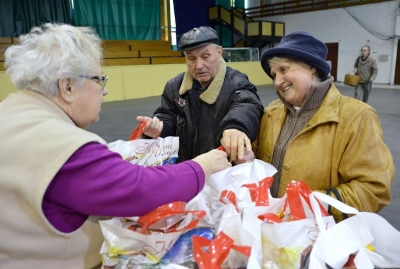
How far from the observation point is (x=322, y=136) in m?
1.14

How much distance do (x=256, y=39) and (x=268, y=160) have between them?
43.9 ft

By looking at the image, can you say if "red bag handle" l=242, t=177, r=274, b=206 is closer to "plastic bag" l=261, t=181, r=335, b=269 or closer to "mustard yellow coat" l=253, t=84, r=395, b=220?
"plastic bag" l=261, t=181, r=335, b=269

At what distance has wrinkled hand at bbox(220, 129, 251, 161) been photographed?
115cm

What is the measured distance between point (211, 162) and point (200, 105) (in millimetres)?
843

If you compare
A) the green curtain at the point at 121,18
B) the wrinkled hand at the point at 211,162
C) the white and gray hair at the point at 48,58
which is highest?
the green curtain at the point at 121,18

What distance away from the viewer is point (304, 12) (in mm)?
13578

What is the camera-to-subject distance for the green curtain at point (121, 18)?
33.3 ft

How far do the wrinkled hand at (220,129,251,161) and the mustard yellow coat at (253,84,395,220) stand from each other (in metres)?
0.18

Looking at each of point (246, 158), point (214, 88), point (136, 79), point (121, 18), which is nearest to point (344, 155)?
point (246, 158)

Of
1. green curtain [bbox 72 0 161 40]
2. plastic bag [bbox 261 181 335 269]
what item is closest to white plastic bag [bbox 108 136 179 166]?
plastic bag [bbox 261 181 335 269]

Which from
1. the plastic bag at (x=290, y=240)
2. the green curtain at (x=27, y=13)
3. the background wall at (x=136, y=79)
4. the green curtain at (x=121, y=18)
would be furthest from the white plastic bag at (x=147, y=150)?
the green curtain at (x=121, y=18)

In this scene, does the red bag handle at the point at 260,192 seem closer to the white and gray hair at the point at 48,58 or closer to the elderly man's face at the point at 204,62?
the white and gray hair at the point at 48,58

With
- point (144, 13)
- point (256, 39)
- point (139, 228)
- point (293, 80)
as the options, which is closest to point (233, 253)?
point (139, 228)

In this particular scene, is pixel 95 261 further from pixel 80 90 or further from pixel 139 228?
pixel 80 90
